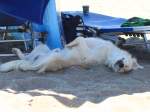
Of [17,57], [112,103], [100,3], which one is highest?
[112,103]

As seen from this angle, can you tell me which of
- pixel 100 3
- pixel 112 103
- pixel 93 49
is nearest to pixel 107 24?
pixel 93 49

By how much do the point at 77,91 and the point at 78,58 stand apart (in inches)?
44.3

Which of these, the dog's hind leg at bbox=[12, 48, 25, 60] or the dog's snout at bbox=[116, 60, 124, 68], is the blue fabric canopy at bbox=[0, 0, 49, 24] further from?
the dog's snout at bbox=[116, 60, 124, 68]

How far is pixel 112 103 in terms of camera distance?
3467mm

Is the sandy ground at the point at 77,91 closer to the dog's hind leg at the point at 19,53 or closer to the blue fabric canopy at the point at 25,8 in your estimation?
the dog's hind leg at the point at 19,53

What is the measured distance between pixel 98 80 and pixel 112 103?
3.97ft

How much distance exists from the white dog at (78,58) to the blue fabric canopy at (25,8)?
1.75 feet

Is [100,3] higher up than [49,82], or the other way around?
[49,82]

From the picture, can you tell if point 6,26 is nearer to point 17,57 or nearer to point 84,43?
point 17,57

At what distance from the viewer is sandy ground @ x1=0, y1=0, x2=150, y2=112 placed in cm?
344

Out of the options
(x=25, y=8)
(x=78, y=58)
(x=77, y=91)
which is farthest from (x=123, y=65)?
(x=25, y=8)

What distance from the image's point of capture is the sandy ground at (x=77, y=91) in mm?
3438

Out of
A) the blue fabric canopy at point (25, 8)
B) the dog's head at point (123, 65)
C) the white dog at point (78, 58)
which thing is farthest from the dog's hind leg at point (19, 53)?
the dog's head at point (123, 65)

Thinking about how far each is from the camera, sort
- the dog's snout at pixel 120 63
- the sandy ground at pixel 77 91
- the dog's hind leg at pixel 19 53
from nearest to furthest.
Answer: the sandy ground at pixel 77 91
the dog's snout at pixel 120 63
the dog's hind leg at pixel 19 53
